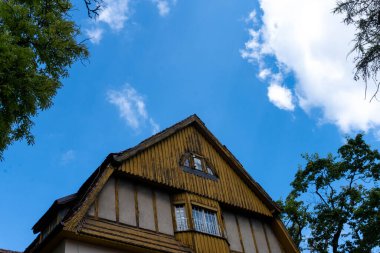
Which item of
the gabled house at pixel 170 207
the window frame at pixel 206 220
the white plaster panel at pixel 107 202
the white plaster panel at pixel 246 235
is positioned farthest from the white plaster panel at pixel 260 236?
the white plaster panel at pixel 107 202

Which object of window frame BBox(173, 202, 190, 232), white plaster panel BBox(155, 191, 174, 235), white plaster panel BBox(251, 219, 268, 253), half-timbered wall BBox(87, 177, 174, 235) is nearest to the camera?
half-timbered wall BBox(87, 177, 174, 235)

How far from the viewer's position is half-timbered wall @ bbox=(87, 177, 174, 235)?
1306 centimetres

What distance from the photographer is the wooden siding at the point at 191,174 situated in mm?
14938

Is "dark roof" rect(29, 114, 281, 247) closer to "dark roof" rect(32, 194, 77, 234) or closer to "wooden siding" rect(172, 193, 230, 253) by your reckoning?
"dark roof" rect(32, 194, 77, 234)

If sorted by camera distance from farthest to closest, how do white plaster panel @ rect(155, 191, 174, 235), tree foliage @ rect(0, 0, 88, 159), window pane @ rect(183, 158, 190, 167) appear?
window pane @ rect(183, 158, 190, 167)
white plaster panel @ rect(155, 191, 174, 235)
tree foliage @ rect(0, 0, 88, 159)

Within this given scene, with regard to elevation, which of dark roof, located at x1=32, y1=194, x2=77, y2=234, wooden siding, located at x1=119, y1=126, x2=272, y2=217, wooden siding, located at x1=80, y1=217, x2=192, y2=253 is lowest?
wooden siding, located at x1=80, y1=217, x2=192, y2=253

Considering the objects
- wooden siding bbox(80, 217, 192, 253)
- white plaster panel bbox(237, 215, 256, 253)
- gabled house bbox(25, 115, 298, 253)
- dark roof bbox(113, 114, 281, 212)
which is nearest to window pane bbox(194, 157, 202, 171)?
gabled house bbox(25, 115, 298, 253)

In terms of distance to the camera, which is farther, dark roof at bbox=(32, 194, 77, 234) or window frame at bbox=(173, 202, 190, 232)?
window frame at bbox=(173, 202, 190, 232)

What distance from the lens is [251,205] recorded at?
17891 mm

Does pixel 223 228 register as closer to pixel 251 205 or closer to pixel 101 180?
pixel 251 205

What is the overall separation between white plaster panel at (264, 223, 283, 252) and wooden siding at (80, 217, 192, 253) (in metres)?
5.59

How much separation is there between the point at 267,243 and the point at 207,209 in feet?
12.9

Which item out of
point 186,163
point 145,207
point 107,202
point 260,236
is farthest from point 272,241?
point 107,202

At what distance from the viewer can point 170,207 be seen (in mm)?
15102
